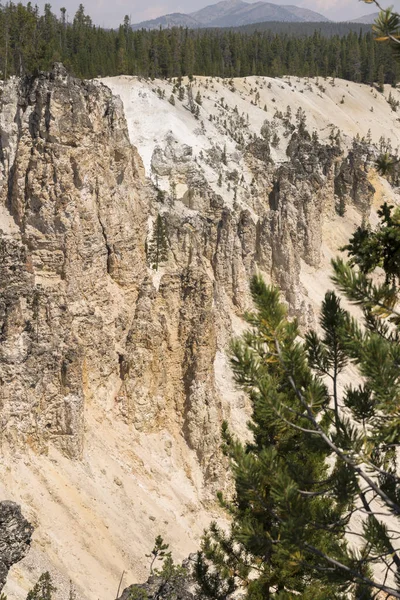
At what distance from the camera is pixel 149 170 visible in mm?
49219

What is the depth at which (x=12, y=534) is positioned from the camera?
55.0ft

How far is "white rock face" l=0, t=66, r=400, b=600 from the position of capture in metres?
23.8

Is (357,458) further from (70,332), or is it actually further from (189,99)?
(189,99)

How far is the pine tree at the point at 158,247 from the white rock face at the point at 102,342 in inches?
17.1

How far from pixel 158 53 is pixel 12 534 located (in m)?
76.4

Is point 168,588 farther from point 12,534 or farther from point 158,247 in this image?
point 158,247

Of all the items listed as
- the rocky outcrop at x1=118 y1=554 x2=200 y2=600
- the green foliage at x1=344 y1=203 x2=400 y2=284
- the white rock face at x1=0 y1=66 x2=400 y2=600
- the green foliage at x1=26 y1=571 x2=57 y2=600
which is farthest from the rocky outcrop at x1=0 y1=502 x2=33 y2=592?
the green foliage at x1=344 y1=203 x2=400 y2=284

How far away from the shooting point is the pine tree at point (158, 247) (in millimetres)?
33938

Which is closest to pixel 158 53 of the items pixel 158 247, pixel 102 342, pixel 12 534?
pixel 158 247

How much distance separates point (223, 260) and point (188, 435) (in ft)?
45.1

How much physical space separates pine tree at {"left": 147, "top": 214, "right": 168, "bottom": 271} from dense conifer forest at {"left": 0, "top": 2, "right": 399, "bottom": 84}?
13.2 meters

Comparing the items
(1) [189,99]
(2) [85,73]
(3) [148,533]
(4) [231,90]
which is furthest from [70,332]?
(4) [231,90]

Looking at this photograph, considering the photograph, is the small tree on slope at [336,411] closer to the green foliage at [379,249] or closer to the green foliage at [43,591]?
the green foliage at [379,249]

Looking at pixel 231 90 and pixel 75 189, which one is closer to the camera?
pixel 75 189
